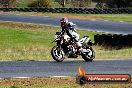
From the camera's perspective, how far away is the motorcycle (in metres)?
15.5

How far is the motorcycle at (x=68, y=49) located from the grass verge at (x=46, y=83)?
4.55 m

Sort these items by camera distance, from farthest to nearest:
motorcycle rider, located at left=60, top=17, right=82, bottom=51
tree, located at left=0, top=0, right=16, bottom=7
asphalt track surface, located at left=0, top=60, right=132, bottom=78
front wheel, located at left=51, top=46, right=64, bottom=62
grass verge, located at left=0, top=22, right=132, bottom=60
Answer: tree, located at left=0, top=0, right=16, bottom=7 < grass verge, located at left=0, top=22, right=132, bottom=60 < motorcycle rider, located at left=60, top=17, right=82, bottom=51 < front wheel, located at left=51, top=46, right=64, bottom=62 < asphalt track surface, located at left=0, top=60, right=132, bottom=78

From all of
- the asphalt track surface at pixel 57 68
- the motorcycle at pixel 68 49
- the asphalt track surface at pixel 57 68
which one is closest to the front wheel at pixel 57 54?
the motorcycle at pixel 68 49

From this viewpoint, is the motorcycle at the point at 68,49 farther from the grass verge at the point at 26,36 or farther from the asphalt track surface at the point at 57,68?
the grass verge at the point at 26,36

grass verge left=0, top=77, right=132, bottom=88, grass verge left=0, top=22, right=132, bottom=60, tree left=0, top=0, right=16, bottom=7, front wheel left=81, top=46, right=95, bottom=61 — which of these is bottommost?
tree left=0, top=0, right=16, bottom=7

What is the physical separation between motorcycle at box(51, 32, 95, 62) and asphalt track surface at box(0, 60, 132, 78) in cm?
32

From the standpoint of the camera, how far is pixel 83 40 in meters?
16.1

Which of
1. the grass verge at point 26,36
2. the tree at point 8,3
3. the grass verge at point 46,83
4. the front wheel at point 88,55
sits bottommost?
the tree at point 8,3

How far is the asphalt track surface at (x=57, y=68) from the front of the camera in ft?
39.6

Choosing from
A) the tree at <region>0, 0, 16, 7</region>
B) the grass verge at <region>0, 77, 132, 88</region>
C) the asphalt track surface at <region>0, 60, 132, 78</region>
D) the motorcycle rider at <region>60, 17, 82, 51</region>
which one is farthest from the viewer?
the tree at <region>0, 0, 16, 7</region>

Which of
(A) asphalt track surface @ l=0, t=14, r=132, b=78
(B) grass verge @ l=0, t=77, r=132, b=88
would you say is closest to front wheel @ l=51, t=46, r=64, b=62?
(A) asphalt track surface @ l=0, t=14, r=132, b=78

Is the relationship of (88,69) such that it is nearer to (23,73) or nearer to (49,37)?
(23,73)

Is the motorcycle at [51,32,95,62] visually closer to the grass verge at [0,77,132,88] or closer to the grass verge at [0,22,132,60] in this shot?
the grass verge at [0,77,132,88]

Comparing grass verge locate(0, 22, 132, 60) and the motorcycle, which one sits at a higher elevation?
the motorcycle
